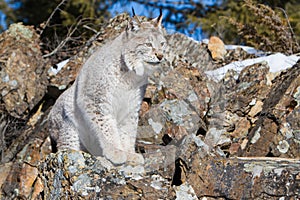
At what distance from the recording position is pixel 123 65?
475cm

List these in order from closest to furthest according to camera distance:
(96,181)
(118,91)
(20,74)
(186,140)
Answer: (96,181), (118,91), (186,140), (20,74)

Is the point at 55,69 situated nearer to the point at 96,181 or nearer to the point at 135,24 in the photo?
the point at 135,24

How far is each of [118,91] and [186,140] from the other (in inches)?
25.7

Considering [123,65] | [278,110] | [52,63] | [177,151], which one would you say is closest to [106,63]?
[123,65]

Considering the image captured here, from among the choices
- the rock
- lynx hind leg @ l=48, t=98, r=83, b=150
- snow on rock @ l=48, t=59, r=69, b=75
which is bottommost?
snow on rock @ l=48, t=59, r=69, b=75

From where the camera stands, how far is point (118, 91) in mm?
4754

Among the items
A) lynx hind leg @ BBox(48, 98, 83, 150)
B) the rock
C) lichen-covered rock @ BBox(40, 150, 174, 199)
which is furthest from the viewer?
the rock

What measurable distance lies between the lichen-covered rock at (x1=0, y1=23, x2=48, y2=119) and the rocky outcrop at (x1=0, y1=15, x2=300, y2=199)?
0.08 feet

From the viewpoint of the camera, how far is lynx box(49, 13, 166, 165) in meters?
4.66

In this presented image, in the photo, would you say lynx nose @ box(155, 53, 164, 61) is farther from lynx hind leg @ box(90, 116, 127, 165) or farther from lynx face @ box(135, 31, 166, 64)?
→ lynx hind leg @ box(90, 116, 127, 165)

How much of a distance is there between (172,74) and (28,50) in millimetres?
2141

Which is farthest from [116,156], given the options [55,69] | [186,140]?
[55,69]

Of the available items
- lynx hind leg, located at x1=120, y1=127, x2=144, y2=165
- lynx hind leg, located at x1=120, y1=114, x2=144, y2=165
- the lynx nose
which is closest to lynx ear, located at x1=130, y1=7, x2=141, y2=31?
the lynx nose

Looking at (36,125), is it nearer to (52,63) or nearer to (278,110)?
(52,63)
